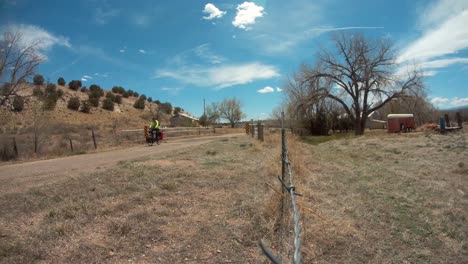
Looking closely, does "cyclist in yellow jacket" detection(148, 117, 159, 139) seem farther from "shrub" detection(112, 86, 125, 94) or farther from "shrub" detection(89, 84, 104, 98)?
"shrub" detection(112, 86, 125, 94)

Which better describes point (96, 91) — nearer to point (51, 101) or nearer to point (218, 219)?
point (51, 101)

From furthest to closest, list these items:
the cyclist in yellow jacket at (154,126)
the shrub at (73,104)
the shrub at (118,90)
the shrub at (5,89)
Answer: the shrub at (118,90), the shrub at (73,104), the cyclist in yellow jacket at (154,126), the shrub at (5,89)

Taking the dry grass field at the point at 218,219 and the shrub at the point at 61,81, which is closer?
the dry grass field at the point at 218,219

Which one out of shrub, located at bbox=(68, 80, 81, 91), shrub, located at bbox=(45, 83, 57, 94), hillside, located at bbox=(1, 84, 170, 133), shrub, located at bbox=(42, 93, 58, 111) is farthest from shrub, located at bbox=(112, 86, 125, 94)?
shrub, located at bbox=(42, 93, 58, 111)

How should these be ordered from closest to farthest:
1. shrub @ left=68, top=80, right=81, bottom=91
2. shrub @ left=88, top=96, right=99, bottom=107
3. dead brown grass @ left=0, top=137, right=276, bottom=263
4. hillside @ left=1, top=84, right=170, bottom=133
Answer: dead brown grass @ left=0, top=137, right=276, bottom=263 → hillside @ left=1, top=84, right=170, bottom=133 → shrub @ left=88, top=96, right=99, bottom=107 → shrub @ left=68, top=80, right=81, bottom=91

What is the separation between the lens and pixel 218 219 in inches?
209

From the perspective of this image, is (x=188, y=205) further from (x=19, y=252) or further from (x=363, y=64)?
(x=363, y=64)

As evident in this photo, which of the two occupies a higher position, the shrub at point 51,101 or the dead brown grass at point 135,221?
the shrub at point 51,101

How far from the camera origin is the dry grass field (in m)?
→ 4.03

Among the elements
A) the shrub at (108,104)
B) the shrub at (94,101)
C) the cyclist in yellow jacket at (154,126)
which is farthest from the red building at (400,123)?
the shrub at (94,101)

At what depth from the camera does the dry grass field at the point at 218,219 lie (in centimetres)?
403

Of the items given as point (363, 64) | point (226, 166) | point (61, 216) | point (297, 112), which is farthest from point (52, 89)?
point (61, 216)

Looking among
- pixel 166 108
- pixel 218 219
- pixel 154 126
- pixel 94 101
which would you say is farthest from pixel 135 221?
pixel 166 108

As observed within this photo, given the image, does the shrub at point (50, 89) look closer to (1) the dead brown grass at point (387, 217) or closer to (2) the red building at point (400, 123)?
(2) the red building at point (400, 123)
